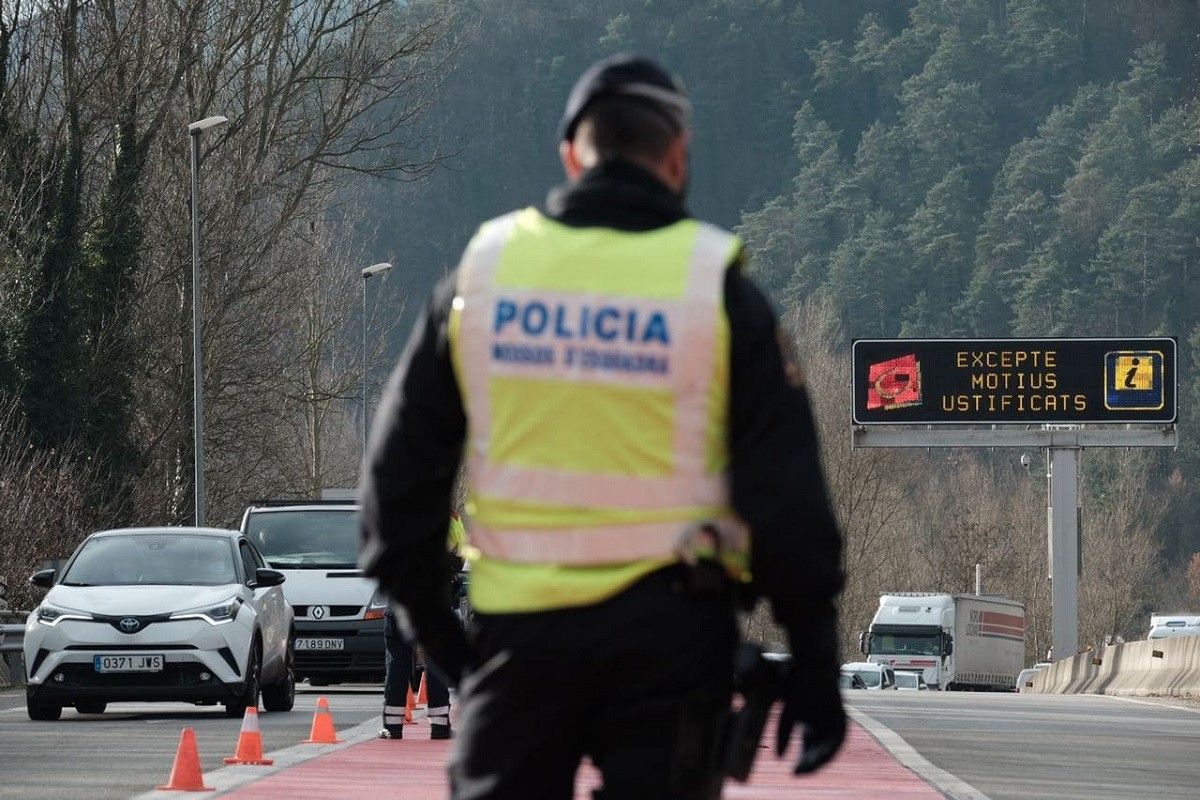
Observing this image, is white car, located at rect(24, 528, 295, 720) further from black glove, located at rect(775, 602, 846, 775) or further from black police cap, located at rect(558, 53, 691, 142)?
black glove, located at rect(775, 602, 846, 775)

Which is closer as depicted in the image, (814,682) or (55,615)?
(814,682)

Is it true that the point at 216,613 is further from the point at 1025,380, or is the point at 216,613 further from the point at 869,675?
the point at 869,675

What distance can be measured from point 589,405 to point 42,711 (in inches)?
A: 650

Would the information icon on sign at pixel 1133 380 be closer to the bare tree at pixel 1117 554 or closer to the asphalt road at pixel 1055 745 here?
the asphalt road at pixel 1055 745

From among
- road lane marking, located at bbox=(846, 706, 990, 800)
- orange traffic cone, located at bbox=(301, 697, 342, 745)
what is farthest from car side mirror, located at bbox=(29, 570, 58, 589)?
road lane marking, located at bbox=(846, 706, 990, 800)

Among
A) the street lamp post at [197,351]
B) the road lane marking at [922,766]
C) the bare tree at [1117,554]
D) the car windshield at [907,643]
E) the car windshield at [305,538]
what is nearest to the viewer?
the road lane marking at [922,766]

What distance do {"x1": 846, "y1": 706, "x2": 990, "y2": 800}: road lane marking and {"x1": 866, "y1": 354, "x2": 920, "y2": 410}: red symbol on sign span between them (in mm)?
35189

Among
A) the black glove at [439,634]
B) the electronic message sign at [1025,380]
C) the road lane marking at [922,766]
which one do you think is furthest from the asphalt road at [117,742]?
the electronic message sign at [1025,380]

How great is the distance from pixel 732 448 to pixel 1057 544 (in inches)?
2561

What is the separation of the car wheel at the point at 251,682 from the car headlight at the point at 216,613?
304 millimetres

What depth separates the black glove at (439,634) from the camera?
485 cm

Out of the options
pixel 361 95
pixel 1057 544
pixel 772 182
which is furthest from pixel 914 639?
pixel 772 182

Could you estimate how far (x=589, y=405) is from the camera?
4.65m

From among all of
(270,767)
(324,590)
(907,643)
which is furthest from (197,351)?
(907,643)
